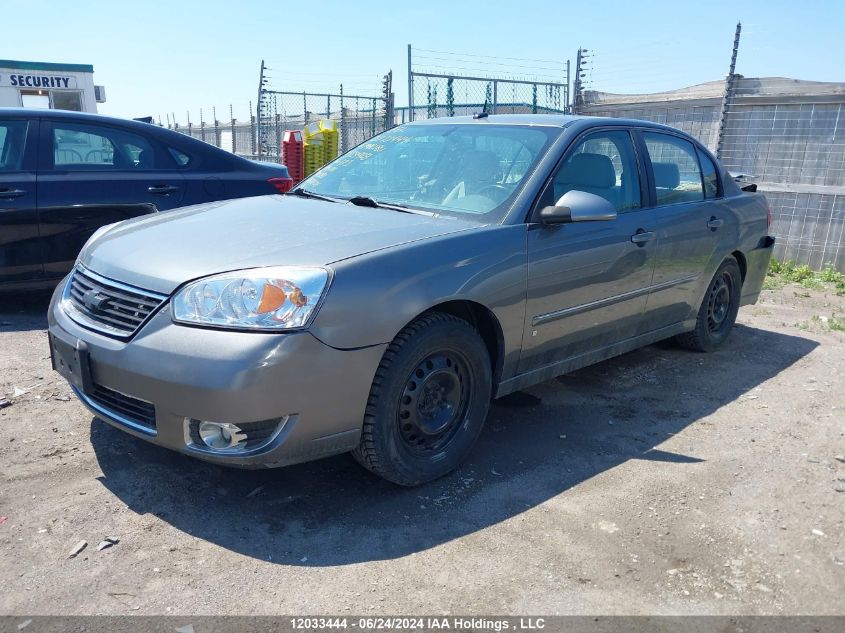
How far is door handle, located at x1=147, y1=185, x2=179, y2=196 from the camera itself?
19.1 feet

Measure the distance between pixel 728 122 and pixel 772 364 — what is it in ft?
17.0

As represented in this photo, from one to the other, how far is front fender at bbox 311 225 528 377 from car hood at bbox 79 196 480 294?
0.31 ft

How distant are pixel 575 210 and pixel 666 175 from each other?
154cm

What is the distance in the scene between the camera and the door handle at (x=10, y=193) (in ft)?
17.2

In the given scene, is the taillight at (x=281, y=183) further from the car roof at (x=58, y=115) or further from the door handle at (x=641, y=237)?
the door handle at (x=641, y=237)

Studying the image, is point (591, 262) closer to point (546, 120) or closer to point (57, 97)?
point (546, 120)

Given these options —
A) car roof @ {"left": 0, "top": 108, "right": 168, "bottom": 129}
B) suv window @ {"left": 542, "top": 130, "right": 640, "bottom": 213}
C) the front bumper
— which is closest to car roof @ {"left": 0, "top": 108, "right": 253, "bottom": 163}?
car roof @ {"left": 0, "top": 108, "right": 168, "bottom": 129}

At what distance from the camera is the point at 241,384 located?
8.61 feet

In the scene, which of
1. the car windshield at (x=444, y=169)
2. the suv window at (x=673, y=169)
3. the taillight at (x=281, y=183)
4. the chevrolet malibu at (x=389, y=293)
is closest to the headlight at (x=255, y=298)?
the chevrolet malibu at (x=389, y=293)

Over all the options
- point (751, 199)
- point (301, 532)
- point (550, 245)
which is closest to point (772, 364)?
point (751, 199)

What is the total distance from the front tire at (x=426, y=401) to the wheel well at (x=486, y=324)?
0.11 meters

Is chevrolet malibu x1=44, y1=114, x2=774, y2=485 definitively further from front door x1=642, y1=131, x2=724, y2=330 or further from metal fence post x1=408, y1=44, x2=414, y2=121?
metal fence post x1=408, y1=44, x2=414, y2=121

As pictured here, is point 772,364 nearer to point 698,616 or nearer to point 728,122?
point 698,616

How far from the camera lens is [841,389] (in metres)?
4.98
